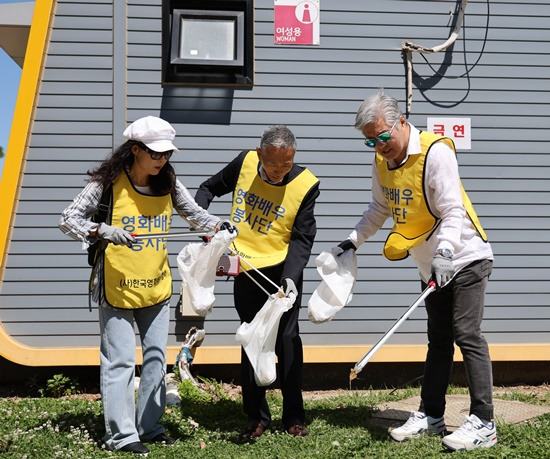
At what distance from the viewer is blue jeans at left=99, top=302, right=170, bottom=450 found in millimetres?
4156

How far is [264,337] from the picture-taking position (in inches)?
164

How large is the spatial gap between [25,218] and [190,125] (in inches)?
59.3

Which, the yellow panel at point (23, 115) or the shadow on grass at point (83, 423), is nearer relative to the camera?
the shadow on grass at point (83, 423)

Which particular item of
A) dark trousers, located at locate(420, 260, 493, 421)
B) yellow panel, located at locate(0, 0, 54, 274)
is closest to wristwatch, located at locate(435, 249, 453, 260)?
dark trousers, located at locate(420, 260, 493, 421)

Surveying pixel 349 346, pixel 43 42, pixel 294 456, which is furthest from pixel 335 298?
pixel 43 42

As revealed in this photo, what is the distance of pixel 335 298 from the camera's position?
4492mm

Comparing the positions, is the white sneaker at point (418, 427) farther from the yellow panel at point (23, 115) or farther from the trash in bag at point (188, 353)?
the yellow panel at point (23, 115)

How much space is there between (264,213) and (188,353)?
6.19 feet

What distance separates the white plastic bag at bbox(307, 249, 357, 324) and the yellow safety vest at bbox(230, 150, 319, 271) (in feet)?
0.87

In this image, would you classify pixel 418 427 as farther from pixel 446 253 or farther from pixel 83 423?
pixel 83 423

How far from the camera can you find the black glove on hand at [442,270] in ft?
12.8

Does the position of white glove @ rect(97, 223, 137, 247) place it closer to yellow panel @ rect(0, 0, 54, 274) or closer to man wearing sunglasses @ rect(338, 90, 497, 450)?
man wearing sunglasses @ rect(338, 90, 497, 450)

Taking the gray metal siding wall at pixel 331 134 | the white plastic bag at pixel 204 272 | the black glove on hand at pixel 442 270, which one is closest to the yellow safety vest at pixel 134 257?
the white plastic bag at pixel 204 272

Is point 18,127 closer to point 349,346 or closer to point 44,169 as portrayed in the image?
point 44,169
